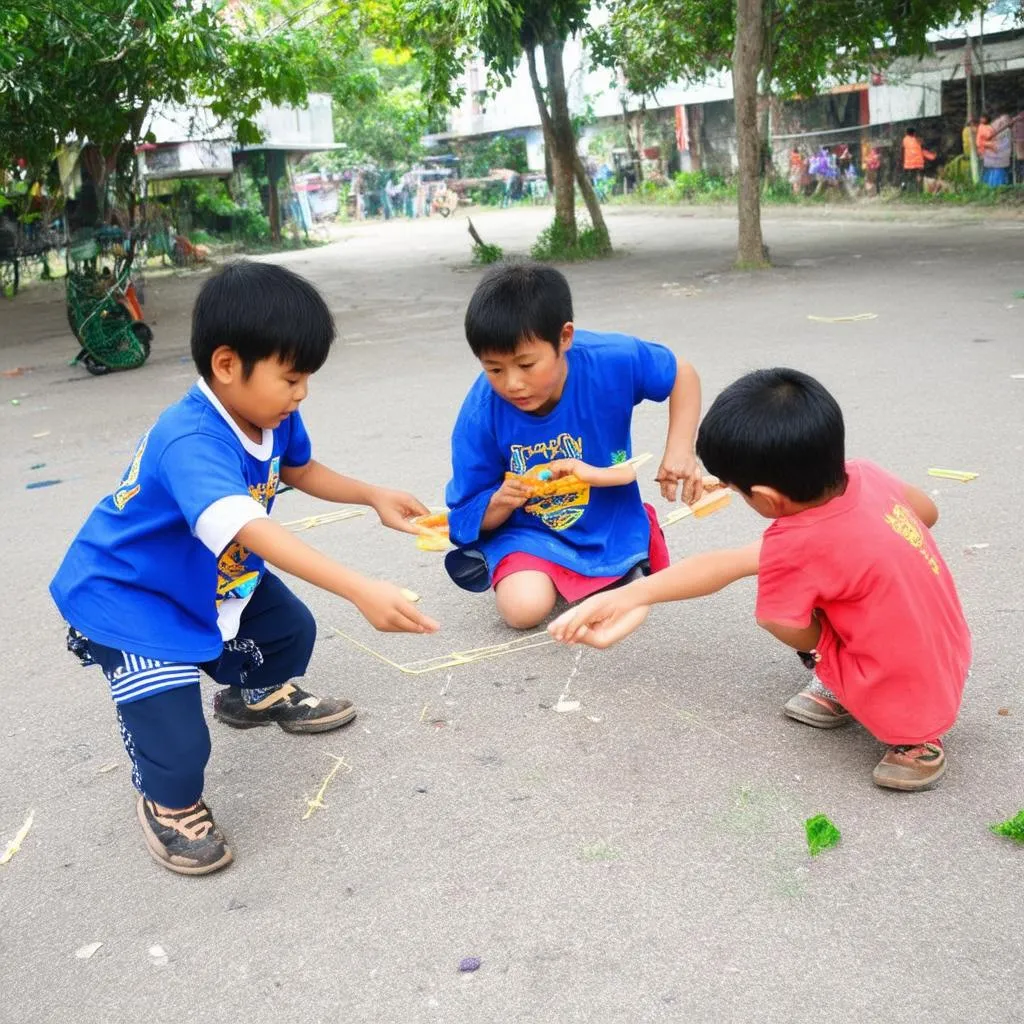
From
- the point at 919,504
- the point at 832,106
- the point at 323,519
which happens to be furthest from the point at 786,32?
the point at 919,504

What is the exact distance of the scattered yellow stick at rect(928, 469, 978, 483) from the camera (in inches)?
184

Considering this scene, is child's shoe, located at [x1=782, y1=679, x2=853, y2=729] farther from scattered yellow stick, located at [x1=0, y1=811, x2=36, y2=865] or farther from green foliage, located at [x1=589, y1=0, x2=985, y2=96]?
green foliage, located at [x1=589, y1=0, x2=985, y2=96]

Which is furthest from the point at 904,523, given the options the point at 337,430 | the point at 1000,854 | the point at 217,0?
the point at 217,0

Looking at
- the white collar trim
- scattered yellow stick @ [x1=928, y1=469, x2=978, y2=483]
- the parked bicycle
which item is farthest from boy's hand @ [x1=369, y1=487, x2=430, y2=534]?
the parked bicycle

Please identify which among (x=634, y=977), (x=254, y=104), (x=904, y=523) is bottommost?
(x=634, y=977)

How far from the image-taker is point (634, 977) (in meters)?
2.02

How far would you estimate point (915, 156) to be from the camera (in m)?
22.6

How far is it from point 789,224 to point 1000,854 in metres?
20.9

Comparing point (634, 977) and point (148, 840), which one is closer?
point (634, 977)

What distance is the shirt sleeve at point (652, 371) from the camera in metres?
3.51

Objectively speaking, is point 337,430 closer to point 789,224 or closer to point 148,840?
→ point 148,840

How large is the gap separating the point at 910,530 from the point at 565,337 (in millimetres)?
1191

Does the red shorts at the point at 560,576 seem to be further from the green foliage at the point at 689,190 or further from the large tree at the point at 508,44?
the green foliage at the point at 689,190

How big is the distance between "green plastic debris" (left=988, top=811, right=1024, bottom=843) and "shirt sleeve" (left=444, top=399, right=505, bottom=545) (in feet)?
5.70
